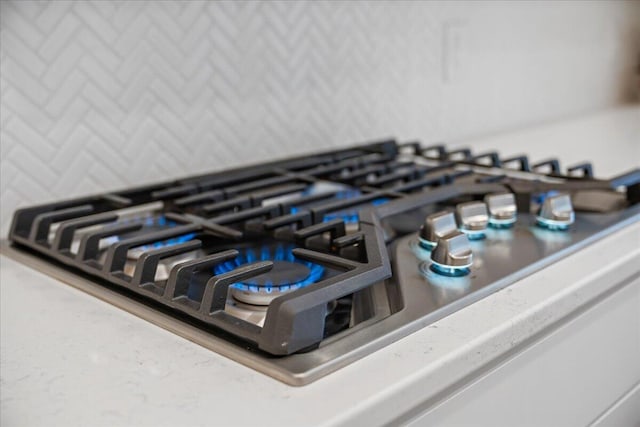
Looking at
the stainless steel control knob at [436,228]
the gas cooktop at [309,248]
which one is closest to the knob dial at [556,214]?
the gas cooktop at [309,248]

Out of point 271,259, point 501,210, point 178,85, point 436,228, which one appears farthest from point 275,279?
point 178,85

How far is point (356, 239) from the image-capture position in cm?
73

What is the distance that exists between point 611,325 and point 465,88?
97 centimetres

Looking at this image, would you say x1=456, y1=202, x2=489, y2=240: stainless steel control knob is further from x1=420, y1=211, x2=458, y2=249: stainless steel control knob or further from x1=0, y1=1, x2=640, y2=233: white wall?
x1=0, y1=1, x2=640, y2=233: white wall

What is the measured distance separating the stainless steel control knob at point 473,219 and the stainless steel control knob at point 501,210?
3 centimetres

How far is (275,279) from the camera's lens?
69cm

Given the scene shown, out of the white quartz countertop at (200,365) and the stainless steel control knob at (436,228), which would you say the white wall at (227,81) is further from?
the stainless steel control knob at (436,228)

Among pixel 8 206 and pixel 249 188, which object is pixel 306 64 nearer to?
pixel 249 188

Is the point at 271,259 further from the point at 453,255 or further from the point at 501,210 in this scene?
the point at 501,210

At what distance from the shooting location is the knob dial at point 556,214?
2.90 feet

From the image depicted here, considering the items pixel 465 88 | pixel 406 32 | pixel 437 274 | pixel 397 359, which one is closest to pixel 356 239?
pixel 437 274

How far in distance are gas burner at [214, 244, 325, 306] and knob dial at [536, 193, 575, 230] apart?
1.06ft

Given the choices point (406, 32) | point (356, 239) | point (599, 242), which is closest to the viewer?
point (356, 239)

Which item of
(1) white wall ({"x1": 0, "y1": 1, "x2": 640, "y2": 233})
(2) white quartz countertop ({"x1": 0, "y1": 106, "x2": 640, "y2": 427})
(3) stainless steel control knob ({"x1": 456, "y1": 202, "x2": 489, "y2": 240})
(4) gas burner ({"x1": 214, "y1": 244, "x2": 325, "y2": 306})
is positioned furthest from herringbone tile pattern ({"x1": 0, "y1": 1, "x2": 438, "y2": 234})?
(3) stainless steel control knob ({"x1": 456, "y1": 202, "x2": 489, "y2": 240})
